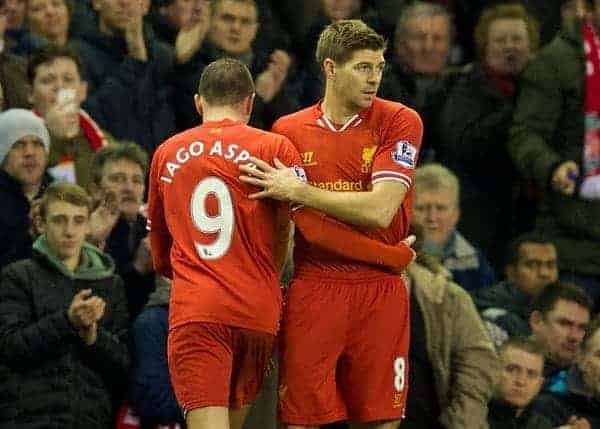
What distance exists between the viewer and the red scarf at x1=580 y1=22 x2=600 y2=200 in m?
10.1

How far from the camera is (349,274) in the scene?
7.05m

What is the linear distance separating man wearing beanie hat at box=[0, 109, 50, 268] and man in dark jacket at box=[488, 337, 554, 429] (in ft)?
8.34

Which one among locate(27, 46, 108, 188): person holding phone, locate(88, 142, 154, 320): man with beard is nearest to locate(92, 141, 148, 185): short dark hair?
locate(88, 142, 154, 320): man with beard

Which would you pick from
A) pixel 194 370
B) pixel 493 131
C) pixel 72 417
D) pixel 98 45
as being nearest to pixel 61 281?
pixel 72 417

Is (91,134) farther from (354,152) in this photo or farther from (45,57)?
(354,152)

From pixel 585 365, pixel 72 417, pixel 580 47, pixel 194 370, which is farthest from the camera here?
pixel 580 47

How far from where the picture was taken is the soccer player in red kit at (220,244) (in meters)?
6.77

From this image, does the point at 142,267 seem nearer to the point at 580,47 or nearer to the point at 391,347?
the point at 391,347

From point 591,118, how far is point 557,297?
1261mm

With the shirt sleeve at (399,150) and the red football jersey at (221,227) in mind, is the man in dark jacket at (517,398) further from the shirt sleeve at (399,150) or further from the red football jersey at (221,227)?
the red football jersey at (221,227)

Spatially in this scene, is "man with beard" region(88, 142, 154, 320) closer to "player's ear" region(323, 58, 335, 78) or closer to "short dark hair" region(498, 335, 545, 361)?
"short dark hair" region(498, 335, 545, 361)

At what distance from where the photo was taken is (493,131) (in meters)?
10.7

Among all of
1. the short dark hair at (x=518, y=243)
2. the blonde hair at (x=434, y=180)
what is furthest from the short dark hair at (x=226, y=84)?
the short dark hair at (x=518, y=243)

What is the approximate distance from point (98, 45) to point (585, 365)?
Answer: 142 inches
